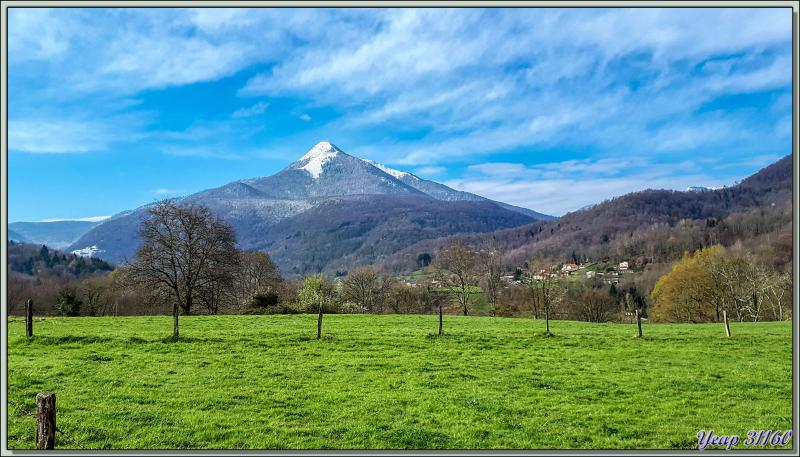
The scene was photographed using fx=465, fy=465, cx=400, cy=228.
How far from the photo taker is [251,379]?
1623 cm

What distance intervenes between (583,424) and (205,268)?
4357 cm

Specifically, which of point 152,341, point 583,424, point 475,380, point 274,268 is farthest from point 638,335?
point 274,268

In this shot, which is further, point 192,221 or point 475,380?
point 192,221

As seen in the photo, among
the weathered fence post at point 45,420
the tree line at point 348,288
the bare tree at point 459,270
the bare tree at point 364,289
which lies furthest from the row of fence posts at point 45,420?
the bare tree at point 364,289

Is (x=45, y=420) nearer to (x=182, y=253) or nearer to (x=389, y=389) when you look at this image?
(x=389, y=389)

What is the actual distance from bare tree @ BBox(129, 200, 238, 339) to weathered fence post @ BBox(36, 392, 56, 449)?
42.1 meters

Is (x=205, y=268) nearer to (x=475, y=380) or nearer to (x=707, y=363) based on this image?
(x=475, y=380)

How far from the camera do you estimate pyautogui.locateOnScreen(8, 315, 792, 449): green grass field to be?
1071 centimetres

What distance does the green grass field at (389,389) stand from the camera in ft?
35.1

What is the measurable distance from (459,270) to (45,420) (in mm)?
60651

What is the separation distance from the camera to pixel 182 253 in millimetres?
46906

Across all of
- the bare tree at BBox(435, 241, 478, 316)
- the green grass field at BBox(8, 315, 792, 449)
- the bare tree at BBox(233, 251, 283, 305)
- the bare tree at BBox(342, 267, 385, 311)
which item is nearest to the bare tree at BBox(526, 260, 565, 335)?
the bare tree at BBox(435, 241, 478, 316)

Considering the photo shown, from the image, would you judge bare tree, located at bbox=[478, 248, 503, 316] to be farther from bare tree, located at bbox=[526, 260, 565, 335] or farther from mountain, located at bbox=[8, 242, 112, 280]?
mountain, located at bbox=[8, 242, 112, 280]

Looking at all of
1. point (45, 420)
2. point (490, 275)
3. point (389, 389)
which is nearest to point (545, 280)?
point (490, 275)
